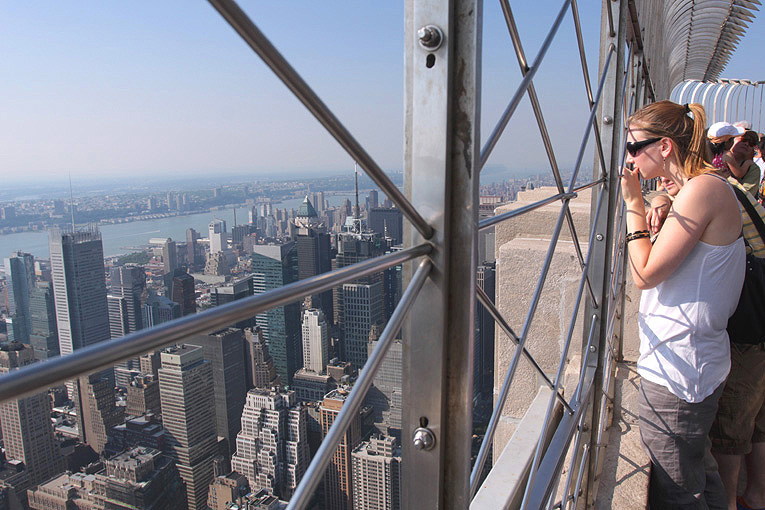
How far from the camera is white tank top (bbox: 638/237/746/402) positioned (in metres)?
1.55

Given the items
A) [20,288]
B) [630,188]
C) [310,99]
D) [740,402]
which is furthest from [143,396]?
[740,402]

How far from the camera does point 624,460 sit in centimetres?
261

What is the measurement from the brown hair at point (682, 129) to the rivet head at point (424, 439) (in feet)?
3.95

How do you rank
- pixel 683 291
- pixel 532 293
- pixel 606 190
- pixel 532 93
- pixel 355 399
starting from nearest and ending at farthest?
1. pixel 355 399
2. pixel 532 93
3. pixel 683 291
4. pixel 606 190
5. pixel 532 293

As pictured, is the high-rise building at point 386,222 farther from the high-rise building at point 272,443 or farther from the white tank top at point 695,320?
the white tank top at point 695,320

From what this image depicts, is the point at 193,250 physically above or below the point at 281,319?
above

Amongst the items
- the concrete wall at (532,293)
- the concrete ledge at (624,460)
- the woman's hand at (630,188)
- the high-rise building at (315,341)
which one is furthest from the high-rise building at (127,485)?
the concrete wall at (532,293)

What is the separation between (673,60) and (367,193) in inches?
393

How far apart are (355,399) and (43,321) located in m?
0.45

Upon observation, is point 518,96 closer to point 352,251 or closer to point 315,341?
point 352,251

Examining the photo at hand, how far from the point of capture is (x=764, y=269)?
1.65m

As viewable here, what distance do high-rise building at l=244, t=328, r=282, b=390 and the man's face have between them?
10.1ft

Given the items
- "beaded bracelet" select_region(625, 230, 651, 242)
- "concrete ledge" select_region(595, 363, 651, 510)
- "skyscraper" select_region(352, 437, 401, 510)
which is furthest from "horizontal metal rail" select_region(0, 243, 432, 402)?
"concrete ledge" select_region(595, 363, 651, 510)

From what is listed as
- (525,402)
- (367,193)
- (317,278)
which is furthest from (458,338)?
(525,402)
